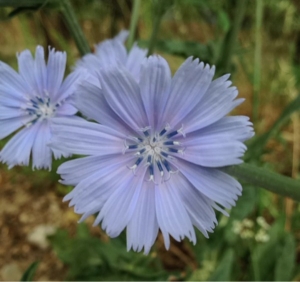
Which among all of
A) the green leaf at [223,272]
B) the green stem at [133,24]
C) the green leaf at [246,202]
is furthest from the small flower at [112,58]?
the green leaf at [223,272]

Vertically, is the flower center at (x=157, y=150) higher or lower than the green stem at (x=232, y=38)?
lower

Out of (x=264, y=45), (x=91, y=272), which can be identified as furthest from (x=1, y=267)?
(x=264, y=45)

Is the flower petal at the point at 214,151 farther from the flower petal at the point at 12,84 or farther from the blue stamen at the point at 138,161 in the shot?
the flower petal at the point at 12,84

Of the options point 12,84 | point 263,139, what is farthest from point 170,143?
point 263,139

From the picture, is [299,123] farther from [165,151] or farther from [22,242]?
[165,151]

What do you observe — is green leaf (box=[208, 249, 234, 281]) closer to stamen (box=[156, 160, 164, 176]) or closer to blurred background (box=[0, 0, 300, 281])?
blurred background (box=[0, 0, 300, 281])

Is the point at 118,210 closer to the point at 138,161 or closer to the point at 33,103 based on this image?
the point at 138,161

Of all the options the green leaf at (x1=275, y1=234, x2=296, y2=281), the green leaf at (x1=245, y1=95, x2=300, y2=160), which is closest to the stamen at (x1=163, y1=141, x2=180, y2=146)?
the green leaf at (x1=245, y1=95, x2=300, y2=160)
